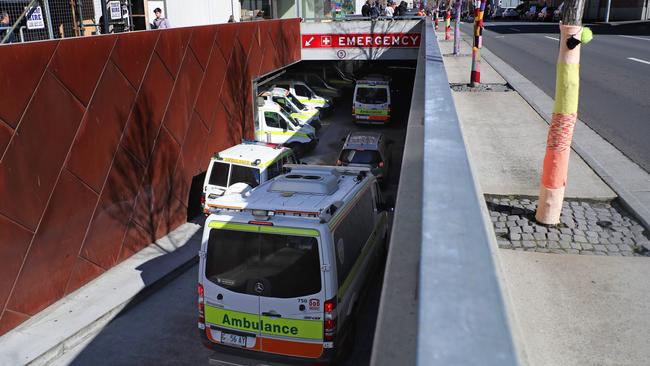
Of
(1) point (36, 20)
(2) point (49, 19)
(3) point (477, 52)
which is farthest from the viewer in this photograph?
(3) point (477, 52)

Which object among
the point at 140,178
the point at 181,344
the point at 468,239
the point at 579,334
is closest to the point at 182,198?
the point at 140,178

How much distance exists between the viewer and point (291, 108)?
2462cm

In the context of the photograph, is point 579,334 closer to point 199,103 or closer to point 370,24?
point 199,103

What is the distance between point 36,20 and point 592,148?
1190 centimetres

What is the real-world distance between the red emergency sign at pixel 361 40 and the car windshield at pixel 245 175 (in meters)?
16.9

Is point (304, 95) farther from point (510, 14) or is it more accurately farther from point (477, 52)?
point (510, 14)

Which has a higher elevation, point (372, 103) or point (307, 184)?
point (307, 184)

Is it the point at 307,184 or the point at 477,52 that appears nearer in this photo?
the point at 307,184

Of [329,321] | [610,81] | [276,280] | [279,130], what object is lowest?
[279,130]

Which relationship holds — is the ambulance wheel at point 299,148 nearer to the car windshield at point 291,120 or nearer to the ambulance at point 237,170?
the car windshield at point 291,120

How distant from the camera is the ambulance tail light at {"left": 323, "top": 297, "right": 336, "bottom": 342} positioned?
268 inches

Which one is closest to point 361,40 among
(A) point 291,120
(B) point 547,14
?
(A) point 291,120

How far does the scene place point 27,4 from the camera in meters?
12.6

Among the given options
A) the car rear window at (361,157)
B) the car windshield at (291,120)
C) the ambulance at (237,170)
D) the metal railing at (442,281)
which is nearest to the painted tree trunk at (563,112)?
the metal railing at (442,281)
